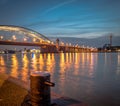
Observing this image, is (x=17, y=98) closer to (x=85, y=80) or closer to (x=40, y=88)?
(x=40, y=88)

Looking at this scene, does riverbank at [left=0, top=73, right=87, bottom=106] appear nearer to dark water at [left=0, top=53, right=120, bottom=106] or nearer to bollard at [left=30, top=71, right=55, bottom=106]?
bollard at [left=30, top=71, right=55, bottom=106]

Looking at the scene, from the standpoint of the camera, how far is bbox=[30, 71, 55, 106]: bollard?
14.3 ft

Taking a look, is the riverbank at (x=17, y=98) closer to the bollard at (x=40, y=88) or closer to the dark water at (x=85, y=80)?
the bollard at (x=40, y=88)

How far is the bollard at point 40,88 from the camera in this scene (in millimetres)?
4371

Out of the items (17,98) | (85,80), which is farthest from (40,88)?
(85,80)

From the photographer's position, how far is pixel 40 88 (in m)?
4.40

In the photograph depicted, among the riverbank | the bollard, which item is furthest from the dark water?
the bollard

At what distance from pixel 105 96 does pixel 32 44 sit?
7419 cm

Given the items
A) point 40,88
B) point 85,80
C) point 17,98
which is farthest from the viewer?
point 85,80

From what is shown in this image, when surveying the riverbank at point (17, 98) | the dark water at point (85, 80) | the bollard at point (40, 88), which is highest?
the bollard at point (40, 88)

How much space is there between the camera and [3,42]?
230 ft

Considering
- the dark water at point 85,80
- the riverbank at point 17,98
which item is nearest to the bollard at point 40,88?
the riverbank at point 17,98

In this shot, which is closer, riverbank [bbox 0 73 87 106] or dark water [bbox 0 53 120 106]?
riverbank [bbox 0 73 87 106]

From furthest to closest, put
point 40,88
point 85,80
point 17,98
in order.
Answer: point 85,80, point 17,98, point 40,88
